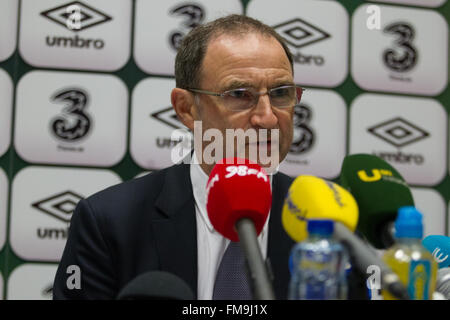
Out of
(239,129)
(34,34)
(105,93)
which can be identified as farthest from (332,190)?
(34,34)

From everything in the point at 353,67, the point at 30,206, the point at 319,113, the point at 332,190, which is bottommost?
the point at 30,206

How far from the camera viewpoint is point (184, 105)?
75.4 inches

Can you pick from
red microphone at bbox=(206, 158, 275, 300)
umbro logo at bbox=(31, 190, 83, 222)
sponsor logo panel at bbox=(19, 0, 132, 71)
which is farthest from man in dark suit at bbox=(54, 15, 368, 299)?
sponsor logo panel at bbox=(19, 0, 132, 71)

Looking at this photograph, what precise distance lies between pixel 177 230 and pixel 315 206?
2.70ft

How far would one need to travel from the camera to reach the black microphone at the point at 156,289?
81 cm

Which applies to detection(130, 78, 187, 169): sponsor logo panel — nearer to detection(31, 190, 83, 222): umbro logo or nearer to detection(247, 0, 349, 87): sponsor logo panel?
detection(31, 190, 83, 222): umbro logo

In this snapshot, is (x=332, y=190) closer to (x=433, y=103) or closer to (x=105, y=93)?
(x=105, y=93)

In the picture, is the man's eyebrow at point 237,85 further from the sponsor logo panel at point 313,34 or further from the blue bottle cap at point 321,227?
the sponsor logo panel at point 313,34

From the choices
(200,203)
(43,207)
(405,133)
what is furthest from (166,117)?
(405,133)

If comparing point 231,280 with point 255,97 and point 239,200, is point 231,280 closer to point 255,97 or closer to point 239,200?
point 255,97

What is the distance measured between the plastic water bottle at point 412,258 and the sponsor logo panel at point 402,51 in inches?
82.3

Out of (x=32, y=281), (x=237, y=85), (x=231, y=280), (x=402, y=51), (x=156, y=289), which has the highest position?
(x=402, y=51)

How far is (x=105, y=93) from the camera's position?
2.65 metres
